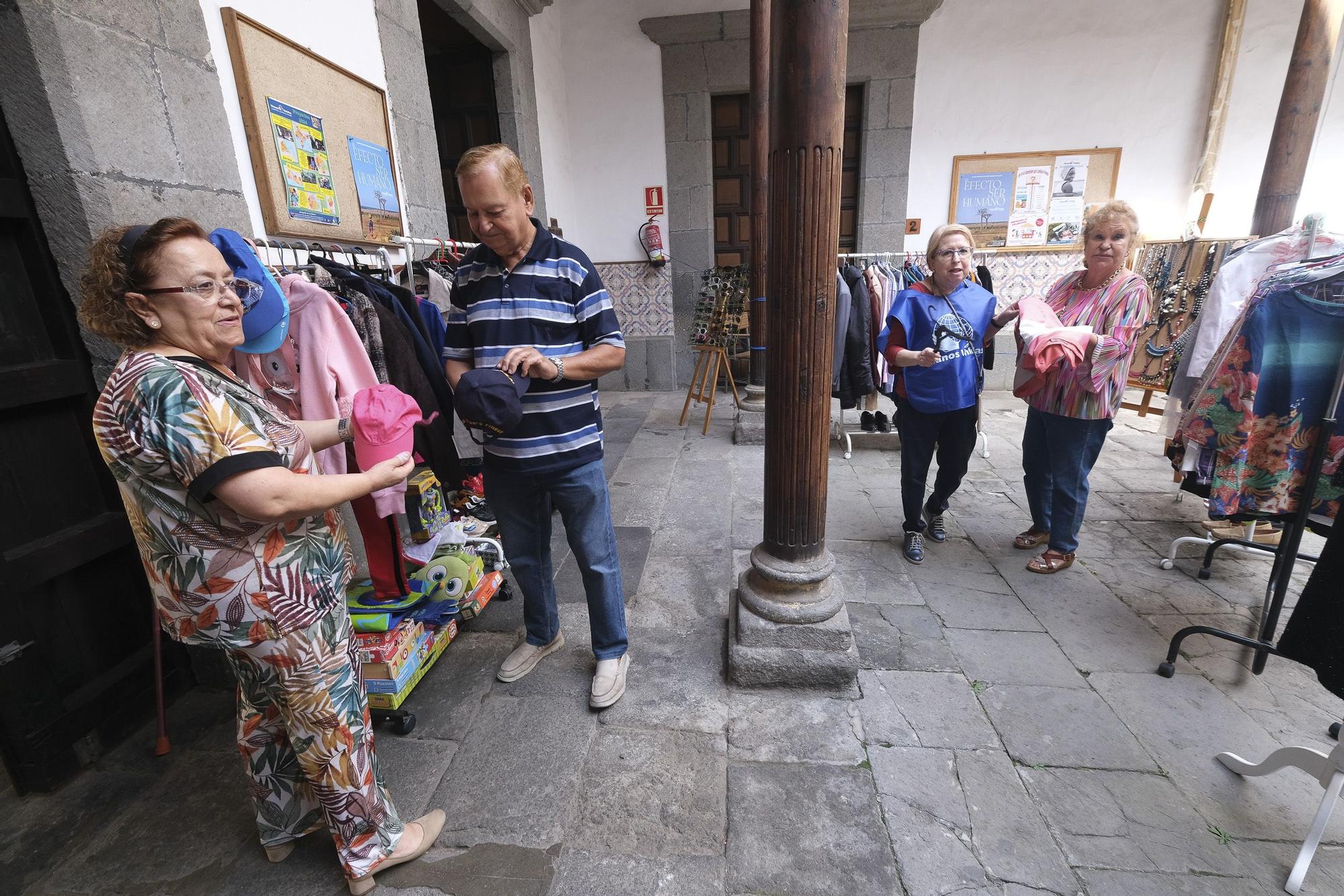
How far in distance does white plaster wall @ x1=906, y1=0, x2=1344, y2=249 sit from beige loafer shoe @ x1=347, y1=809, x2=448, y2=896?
7.19m

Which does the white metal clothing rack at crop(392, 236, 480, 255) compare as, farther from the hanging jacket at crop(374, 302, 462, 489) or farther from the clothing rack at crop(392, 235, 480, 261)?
the hanging jacket at crop(374, 302, 462, 489)

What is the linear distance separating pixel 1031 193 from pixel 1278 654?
20.0 ft

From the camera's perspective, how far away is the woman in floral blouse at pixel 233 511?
113 centimetres

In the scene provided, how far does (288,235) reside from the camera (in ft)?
8.50

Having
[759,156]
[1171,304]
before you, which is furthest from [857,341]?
[1171,304]

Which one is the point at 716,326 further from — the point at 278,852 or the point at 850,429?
the point at 278,852

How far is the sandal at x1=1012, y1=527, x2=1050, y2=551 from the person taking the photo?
128 inches

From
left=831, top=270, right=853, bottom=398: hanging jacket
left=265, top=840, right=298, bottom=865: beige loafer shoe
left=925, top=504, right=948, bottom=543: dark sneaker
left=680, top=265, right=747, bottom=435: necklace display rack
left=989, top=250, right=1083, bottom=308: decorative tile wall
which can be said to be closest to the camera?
left=265, top=840, right=298, bottom=865: beige loafer shoe

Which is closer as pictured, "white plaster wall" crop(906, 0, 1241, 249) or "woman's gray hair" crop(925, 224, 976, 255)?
"woman's gray hair" crop(925, 224, 976, 255)

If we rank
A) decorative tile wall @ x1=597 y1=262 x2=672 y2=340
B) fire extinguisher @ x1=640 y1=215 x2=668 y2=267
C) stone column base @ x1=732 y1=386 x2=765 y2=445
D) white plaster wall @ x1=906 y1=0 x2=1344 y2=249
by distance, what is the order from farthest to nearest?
decorative tile wall @ x1=597 y1=262 x2=672 y2=340 < fire extinguisher @ x1=640 y1=215 x2=668 y2=267 < white plaster wall @ x1=906 y1=0 x2=1344 y2=249 < stone column base @ x1=732 y1=386 x2=765 y2=445

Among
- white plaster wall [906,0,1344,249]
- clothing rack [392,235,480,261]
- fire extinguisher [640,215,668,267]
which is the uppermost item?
white plaster wall [906,0,1344,249]

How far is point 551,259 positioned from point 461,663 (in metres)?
1.68

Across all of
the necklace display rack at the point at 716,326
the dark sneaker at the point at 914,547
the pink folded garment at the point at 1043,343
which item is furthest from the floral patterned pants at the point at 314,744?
the necklace display rack at the point at 716,326

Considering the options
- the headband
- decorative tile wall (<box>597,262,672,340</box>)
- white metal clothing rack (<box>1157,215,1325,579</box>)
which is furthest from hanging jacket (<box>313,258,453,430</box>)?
decorative tile wall (<box>597,262,672,340</box>)
